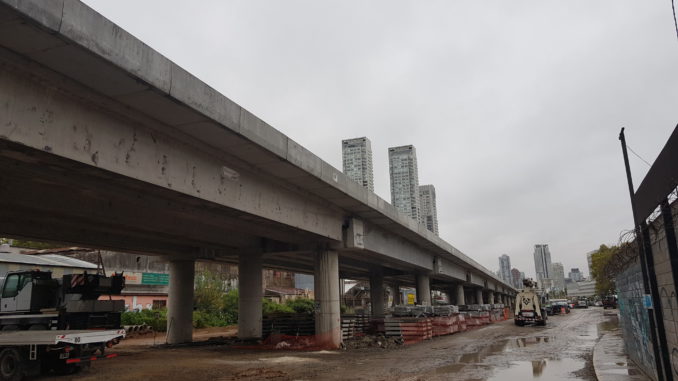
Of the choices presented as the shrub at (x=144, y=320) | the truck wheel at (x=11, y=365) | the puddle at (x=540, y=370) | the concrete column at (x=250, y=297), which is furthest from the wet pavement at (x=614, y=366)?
the shrub at (x=144, y=320)

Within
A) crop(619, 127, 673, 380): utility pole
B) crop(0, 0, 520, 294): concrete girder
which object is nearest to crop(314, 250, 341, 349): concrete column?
crop(0, 0, 520, 294): concrete girder

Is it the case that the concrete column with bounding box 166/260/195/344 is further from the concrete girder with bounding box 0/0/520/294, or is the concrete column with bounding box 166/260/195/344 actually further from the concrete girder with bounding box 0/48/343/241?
the concrete girder with bounding box 0/48/343/241

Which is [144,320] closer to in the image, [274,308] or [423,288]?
[274,308]

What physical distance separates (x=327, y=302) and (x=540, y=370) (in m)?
9.38

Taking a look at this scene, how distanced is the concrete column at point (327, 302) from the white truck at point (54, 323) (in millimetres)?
8325

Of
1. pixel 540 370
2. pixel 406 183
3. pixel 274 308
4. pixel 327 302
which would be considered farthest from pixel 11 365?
pixel 406 183

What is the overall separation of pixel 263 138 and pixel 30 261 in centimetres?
3047

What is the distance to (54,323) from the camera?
14312 mm

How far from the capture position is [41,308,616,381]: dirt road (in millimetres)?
13336

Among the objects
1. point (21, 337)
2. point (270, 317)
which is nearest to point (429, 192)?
point (270, 317)

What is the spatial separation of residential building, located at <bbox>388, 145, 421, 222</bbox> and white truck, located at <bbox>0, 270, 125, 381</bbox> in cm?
4973

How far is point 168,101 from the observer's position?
31.3 ft

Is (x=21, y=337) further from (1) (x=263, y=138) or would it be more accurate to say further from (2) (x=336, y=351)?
(2) (x=336, y=351)

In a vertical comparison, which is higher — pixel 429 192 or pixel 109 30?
pixel 429 192
